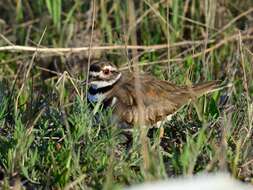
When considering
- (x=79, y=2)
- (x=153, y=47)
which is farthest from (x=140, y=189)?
(x=79, y=2)

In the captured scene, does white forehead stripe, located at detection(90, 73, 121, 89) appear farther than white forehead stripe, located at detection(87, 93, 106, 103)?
Yes

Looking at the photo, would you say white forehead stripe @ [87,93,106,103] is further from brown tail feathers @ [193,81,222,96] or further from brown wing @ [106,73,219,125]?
brown tail feathers @ [193,81,222,96]

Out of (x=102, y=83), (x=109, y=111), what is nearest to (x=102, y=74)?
(x=102, y=83)

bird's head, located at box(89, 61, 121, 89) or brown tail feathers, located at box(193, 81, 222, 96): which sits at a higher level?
bird's head, located at box(89, 61, 121, 89)

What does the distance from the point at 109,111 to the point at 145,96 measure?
755 mm

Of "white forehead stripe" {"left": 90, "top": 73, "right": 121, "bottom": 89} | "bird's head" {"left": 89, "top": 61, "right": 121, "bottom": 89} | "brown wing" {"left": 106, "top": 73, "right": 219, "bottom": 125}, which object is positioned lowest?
"brown wing" {"left": 106, "top": 73, "right": 219, "bottom": 125}

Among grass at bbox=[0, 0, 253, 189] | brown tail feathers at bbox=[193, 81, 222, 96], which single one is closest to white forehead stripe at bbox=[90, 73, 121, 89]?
grass at bbox=[0, 0, 253, 189]

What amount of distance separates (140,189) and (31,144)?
159 cm

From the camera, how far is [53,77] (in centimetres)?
733

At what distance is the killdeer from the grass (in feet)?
0.31

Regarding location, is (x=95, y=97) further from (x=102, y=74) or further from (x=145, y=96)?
(x=145, y=96)

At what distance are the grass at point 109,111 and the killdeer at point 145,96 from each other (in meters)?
0.09

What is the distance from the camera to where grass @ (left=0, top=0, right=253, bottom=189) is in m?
4.76

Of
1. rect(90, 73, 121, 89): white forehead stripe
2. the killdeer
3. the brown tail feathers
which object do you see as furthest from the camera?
rect(90, 73, 121, 89): white forehead stripe
